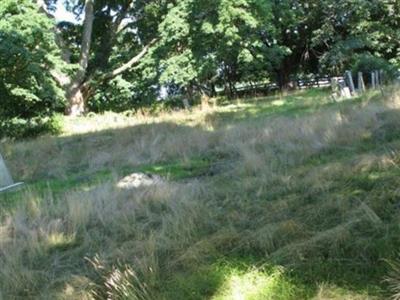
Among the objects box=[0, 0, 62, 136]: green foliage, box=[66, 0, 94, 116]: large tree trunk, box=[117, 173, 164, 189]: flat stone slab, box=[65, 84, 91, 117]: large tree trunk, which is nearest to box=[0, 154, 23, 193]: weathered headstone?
box=[117, 173, 164, 189]: flat stone slab

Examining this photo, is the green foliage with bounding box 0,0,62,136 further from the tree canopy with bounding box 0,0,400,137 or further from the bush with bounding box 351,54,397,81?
the bush with bounding box 351,54,397,81

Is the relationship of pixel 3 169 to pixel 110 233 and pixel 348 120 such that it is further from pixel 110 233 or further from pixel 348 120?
pixel 348 120

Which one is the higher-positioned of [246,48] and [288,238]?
[246,48]

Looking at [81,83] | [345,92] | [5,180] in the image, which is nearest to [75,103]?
[81,83]

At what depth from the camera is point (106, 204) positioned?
6801 millimetres

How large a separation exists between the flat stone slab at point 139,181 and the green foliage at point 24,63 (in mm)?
12862

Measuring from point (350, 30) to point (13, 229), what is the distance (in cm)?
2786

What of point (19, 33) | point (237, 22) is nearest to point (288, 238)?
point (19, 33)

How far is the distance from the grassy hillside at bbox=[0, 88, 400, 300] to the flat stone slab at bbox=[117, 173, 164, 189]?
142mm

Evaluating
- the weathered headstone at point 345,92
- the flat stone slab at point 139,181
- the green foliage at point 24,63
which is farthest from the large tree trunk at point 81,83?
the flat stone slab at point 139,181

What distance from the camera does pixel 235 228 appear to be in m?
5.23

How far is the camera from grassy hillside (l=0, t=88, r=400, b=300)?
13.7ft

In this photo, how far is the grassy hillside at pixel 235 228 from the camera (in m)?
4.18

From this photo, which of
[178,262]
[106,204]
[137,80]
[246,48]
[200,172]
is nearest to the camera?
[178,262]
